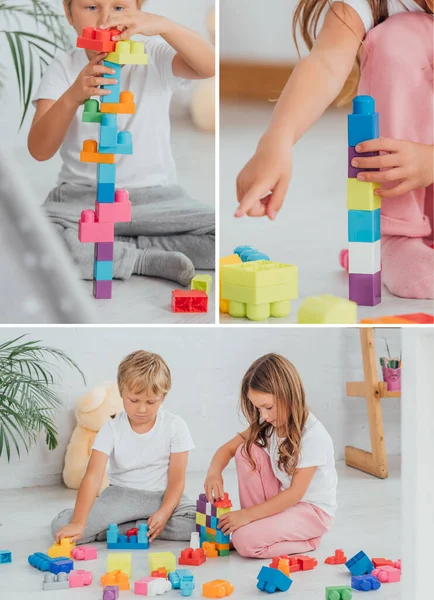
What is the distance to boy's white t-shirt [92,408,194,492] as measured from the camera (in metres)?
1.62

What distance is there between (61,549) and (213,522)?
0.79 feet

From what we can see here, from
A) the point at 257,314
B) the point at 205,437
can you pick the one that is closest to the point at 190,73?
the point at 257,314

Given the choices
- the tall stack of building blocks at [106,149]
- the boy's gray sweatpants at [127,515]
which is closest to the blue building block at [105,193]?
the tall stack of building blocks at [106,149]

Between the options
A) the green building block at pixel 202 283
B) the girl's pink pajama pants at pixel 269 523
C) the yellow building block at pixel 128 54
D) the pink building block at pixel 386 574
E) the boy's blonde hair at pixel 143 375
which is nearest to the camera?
the yellow building block at pixel 128 54

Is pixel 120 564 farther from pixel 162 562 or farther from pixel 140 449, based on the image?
pixel 140 449

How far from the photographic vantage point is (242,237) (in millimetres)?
1275

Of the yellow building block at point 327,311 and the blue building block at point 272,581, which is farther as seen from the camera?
the blue building block at point 272,581

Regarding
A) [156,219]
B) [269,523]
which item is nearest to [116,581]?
[269,523]

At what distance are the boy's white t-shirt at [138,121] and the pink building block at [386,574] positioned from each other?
24.5 inches

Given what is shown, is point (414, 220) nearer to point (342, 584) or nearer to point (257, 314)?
point (257, 314)

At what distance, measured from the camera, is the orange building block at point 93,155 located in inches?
45.1

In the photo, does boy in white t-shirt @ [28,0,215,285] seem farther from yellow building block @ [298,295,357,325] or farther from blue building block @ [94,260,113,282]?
yellow building block @ [298,295,357,325]

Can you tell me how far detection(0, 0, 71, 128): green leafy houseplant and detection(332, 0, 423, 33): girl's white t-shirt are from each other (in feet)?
1.28

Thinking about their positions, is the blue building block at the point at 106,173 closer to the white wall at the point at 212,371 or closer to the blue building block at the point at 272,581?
the blue building block at the point at 272,581
